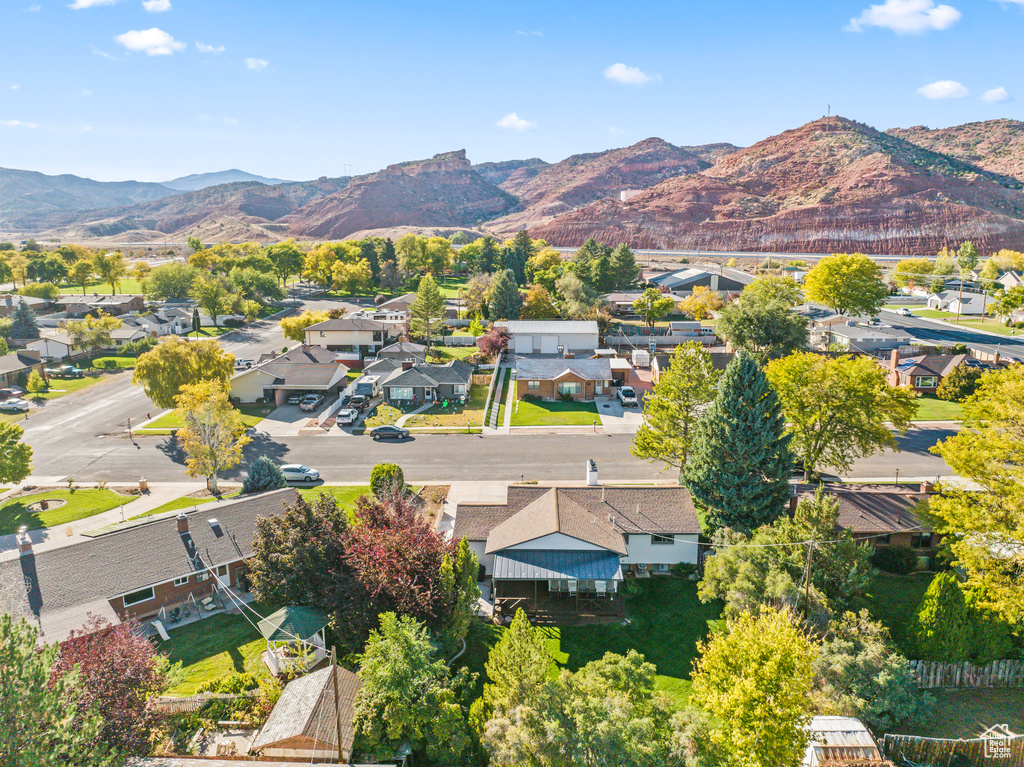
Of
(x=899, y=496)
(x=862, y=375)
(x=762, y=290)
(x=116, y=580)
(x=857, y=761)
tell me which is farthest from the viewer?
(x=762, y=290)

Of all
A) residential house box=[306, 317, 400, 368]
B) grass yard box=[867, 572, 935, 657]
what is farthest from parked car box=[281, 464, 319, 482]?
residential house box=[306, 317, 400, 368]

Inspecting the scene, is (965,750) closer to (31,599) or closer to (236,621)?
(236,621)

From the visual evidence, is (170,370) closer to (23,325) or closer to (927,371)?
(23,325)

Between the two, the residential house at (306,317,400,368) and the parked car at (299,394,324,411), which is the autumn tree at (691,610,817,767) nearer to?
the parked car at (299,394,324,411)

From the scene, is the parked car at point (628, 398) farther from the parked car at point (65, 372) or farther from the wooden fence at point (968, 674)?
the parked car at point (65, 372)

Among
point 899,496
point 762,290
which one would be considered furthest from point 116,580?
point 762,290
